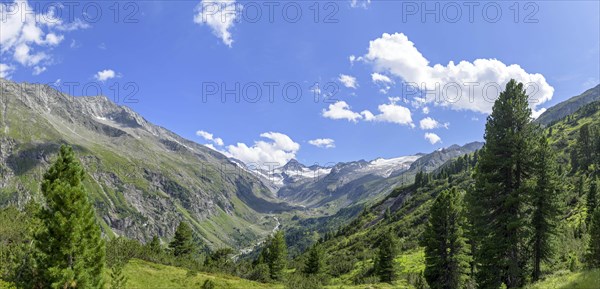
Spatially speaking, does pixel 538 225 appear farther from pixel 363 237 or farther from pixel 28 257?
pixel 363 237

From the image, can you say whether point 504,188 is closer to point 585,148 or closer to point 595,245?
point 595,245

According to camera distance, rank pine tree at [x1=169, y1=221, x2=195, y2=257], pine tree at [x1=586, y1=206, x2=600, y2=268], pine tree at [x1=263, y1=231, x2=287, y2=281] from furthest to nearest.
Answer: pine tree at [x1=169, y1=221, x2=195, y2=257], pine tree at [x1=263, y1=231, x2=287, y2=281], pine tree at [x1=586, y1=206, x2=600, y2=268]

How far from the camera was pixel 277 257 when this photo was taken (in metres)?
77.9

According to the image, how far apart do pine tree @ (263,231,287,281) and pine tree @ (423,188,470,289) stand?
34.2m

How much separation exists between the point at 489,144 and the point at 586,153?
462 ft

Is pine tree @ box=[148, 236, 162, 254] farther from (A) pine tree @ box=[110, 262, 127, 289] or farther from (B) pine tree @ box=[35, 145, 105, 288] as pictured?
(B) pine tree @ box=[35, 145, 105, 288]

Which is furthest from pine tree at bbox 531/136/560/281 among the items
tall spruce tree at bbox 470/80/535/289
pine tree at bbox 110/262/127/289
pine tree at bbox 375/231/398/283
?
pine tree at bbox 110/262/127/289

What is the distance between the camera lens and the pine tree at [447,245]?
48.3 meters

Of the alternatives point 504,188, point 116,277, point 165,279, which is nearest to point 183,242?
point 165,279

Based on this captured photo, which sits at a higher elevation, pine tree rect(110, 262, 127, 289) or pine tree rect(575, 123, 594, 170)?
pine tree rect(575, 123, 594, 170)

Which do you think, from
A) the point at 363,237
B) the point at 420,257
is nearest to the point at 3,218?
the point at 420,257

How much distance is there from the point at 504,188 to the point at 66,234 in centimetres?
3678

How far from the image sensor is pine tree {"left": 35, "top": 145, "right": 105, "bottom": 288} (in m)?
29.2

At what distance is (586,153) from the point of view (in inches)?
5610
